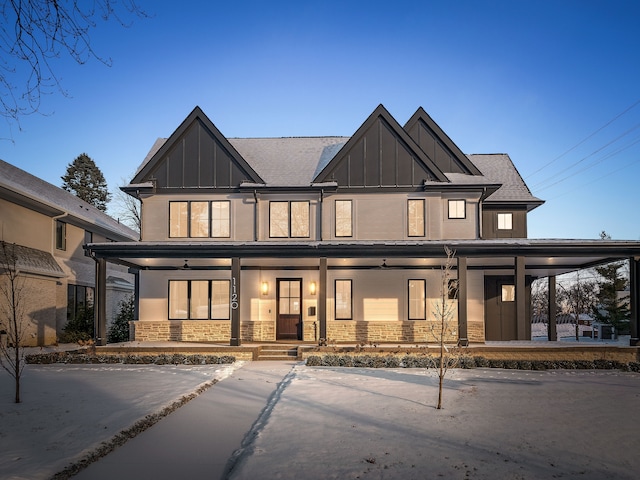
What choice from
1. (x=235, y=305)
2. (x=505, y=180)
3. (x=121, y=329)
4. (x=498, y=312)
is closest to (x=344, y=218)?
(x=235, y=305)

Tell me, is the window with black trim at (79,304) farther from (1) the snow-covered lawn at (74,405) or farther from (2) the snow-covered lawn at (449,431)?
(2) the snow-covered lawn at (449,431)

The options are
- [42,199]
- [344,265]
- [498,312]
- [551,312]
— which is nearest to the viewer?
[344,265]

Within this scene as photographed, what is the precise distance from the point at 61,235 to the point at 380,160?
51.6 feet

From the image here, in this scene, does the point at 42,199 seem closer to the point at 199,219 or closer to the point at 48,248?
the point at 48,248

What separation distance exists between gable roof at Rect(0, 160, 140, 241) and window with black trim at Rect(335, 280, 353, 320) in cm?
1305

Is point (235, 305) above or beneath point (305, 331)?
above

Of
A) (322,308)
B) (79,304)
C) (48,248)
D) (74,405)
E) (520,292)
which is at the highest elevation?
(48,248)

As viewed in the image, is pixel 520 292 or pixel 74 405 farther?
pixel 520 292

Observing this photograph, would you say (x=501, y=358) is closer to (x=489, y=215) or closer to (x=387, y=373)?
(x=387, y=373)

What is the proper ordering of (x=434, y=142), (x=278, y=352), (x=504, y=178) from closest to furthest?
(x=278, y=352)
(x=434, y=142)
(x=504, y=178)

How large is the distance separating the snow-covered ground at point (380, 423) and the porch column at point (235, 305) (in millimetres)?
3075

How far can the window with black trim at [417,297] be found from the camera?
19516mm

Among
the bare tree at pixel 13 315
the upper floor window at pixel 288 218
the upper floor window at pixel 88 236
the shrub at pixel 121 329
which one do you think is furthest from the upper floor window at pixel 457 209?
the upper floor window at pixel 88 236

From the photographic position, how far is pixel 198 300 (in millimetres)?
19828
